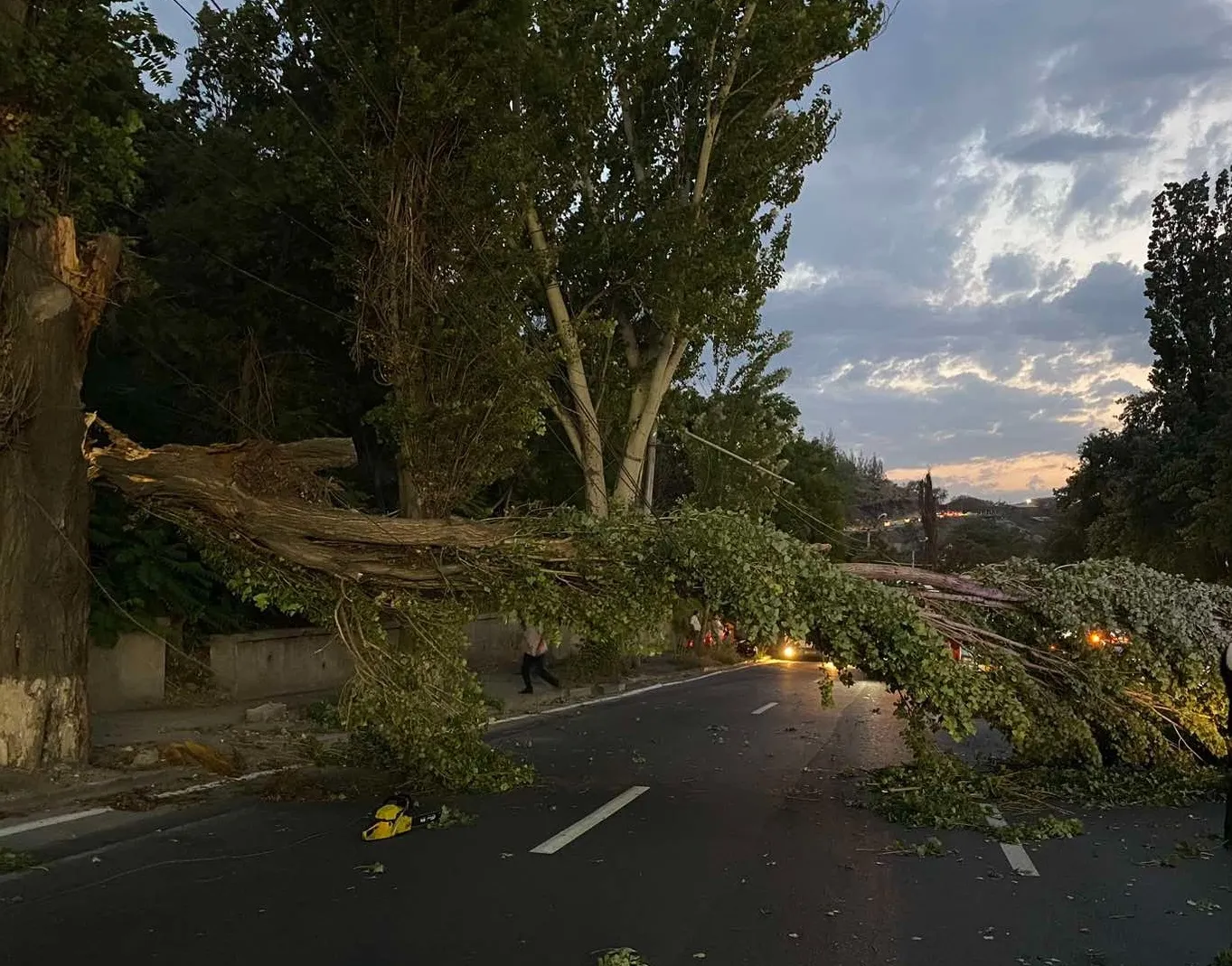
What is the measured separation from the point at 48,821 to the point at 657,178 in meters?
14.6

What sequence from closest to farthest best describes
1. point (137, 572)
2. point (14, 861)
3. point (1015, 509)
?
point (14, 861), point (137, 572), point (1015, 509)

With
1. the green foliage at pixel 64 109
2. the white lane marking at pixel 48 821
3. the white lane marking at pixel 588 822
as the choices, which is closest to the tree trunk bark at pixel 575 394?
the green foliage at pixel 64 109

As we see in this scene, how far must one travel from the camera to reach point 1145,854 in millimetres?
7023

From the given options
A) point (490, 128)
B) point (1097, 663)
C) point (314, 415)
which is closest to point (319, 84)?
point (490, 128)

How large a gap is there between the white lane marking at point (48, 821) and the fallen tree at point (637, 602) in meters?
2.09

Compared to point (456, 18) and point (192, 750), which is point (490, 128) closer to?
point (456, 18)

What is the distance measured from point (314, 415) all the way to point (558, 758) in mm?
8098

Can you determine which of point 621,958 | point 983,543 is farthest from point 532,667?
point 983,543

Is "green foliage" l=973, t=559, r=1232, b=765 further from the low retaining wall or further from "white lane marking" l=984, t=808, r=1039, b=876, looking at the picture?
the low retaining wall

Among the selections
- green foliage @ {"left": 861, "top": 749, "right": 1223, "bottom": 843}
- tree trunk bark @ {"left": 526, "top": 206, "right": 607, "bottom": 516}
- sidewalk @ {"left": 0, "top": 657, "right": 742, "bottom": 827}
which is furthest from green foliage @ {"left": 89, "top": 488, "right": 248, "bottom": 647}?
green foliage @ {"left": 861, "top": 749, "right": 1223, "bottom": 843}

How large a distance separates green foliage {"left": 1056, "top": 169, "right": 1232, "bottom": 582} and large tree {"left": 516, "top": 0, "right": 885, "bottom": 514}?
632 inches

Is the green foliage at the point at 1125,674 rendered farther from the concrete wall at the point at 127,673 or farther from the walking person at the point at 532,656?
the concrete wall at the point at 127,673

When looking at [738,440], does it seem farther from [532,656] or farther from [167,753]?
[167,753]

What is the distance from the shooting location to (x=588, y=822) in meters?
7.96
